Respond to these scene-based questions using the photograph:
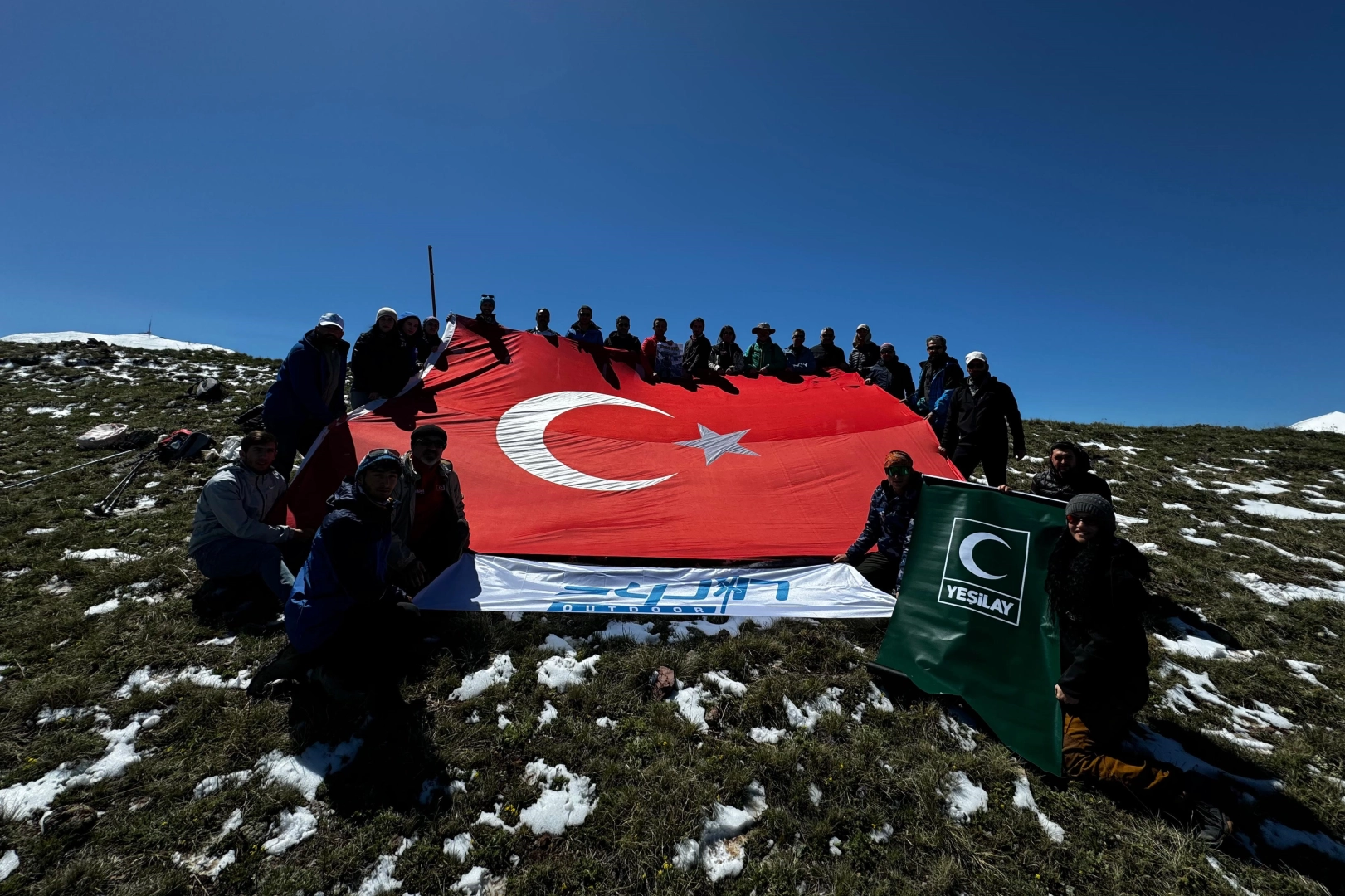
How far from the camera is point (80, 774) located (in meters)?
2.96

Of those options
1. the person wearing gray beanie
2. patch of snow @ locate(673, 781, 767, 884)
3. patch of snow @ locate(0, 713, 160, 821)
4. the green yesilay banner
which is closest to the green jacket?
the green yesilay banner

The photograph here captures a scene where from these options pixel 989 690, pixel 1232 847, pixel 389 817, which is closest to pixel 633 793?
pixel 389 817

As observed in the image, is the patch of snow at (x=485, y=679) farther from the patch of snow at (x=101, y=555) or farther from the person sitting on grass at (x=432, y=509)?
the patch of snow at (x=101, y=555)

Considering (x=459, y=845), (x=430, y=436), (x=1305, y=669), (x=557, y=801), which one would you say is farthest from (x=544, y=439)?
(x=1305, y=669)

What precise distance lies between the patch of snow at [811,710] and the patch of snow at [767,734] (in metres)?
0.12

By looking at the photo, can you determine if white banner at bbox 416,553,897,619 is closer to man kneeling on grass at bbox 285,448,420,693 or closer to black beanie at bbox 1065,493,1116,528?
man kneeling on grass at bbox 285,448,420,693

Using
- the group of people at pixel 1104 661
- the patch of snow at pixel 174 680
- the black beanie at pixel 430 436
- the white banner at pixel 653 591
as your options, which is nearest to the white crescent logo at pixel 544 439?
the white banner at pixel 653 591

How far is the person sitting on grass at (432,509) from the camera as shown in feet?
15.8

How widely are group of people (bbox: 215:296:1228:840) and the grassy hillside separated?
16.4 inches

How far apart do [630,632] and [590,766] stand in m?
1.38

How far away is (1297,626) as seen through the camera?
5215mm

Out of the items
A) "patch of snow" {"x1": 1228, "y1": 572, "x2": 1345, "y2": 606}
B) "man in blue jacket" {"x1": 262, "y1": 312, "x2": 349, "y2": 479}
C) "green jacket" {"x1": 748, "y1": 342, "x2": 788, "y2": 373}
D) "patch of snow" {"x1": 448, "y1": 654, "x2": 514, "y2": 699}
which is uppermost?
"green jacket" {"x1": 748, "y1": 342, "x2": 788, "y2": 373}

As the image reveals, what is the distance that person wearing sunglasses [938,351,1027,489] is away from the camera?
21.1 feet

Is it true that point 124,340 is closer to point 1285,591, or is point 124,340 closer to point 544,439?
point 544,439
